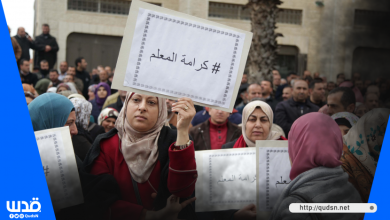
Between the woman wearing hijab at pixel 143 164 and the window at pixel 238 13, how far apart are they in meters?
0.57

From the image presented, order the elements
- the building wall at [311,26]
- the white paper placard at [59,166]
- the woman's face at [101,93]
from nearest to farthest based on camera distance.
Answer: the white paper placard at [59,166], the building wall at [311,26], the woman's face at [101,93]

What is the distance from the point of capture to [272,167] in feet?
6.75

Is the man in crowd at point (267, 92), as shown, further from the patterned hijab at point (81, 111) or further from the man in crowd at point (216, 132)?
the patterned hijab at point (81, 111)

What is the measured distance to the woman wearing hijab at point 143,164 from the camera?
6.22 feet

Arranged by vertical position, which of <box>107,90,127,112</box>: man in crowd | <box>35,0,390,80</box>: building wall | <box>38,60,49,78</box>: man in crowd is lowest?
<box>107,90,127,112</box>: man in crowd

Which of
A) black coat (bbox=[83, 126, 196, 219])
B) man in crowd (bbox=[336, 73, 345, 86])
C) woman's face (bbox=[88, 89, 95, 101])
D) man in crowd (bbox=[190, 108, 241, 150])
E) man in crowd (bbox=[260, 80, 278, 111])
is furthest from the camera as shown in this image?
woman's face (bbox=[88, 89, 95, 101])

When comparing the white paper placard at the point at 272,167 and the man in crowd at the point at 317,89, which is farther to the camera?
the man in crowd at the point at 317,89

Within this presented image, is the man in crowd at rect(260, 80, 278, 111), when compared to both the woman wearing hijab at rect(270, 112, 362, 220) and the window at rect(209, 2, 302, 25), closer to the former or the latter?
the window at rect(209, 2, 302, 25)

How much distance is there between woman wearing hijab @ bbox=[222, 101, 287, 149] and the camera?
2.81 m

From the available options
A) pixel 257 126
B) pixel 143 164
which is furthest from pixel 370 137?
pixel 143 164

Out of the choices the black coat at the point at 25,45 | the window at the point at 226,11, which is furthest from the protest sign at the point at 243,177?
the black coat at the point at 25,45

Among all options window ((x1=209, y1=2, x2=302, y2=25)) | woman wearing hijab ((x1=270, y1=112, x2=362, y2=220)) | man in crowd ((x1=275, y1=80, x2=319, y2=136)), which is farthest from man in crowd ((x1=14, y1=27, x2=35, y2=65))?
man in crowd ((x1=275, y1=80, x2=319, y2=136))

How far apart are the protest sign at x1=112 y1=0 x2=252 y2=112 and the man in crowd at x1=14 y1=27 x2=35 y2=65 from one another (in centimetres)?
57

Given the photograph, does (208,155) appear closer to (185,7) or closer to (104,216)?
(104,216)
